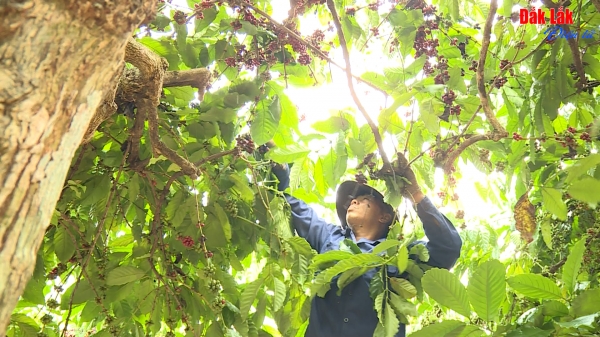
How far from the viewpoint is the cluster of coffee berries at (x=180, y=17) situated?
75.5 inches

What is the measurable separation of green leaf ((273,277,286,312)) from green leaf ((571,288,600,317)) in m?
0.95

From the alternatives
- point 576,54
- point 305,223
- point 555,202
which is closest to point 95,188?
point 305,223

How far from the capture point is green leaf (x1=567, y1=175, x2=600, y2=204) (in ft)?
5.16

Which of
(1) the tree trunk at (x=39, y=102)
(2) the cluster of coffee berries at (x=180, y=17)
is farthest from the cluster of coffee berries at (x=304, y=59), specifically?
(1) the tree trunk at (x=39, y=102)

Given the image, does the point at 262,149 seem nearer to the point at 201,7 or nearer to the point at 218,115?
the point at 218,115

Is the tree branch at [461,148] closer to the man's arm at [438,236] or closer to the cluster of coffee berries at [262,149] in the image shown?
the man's arm at [438,236]

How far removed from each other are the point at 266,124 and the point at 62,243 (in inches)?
36.2

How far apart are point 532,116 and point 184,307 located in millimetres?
1647

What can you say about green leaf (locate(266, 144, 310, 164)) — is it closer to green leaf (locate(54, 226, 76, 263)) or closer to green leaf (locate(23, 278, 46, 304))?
green leaf (locate(54, 226, 76, 263))

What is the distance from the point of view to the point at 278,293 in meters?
1.92

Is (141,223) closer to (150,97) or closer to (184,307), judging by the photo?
(184,307)

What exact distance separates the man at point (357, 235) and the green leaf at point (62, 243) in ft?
3.31

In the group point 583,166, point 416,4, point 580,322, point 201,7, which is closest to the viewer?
point 580,322

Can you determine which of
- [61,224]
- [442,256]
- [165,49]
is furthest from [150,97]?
[442,256]
